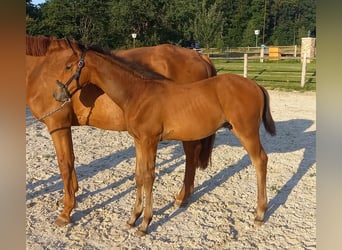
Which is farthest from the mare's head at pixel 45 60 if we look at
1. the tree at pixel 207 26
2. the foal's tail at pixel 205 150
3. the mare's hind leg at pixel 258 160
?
the tree at pixel 207 26

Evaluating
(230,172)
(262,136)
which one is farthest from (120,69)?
(262,136)

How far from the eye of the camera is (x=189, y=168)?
395cm

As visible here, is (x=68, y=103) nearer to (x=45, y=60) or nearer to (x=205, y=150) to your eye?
(x=45, y=60)

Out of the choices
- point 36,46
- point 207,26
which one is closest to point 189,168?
point 36,46

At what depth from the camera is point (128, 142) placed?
20.8 feet

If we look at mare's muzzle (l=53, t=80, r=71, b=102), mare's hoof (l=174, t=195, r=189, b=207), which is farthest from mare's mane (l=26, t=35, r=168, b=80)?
mare's hoof (l=174, t=195, r=189, b=207)

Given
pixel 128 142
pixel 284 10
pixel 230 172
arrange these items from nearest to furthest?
pixel 230 172 → pixel 128 142 → pixel 284 10

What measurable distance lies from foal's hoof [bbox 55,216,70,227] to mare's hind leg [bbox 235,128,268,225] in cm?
188

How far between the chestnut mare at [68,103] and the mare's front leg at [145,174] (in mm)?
569

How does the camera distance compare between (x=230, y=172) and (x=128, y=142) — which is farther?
(x=128, y=142)
